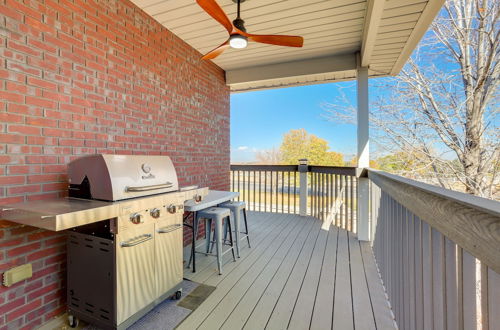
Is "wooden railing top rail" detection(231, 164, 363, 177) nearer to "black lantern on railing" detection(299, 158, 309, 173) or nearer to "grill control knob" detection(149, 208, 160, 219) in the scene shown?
"black lantern on railing" detection(299, 158, 309, 173)

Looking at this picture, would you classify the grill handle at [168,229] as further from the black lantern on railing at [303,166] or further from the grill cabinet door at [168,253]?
the black lantern on railing at [303,166]

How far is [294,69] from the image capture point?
4.01 m

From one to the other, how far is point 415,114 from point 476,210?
6792 mm

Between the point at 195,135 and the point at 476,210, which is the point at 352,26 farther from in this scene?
the point at 476,210

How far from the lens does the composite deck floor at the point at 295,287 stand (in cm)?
189

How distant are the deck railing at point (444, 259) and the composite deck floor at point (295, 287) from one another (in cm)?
39

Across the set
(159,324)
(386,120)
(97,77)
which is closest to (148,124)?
(97,77)

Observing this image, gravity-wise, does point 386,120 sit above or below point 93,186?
above

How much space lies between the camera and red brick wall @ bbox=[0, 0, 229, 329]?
164cm

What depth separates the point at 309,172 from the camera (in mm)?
5152

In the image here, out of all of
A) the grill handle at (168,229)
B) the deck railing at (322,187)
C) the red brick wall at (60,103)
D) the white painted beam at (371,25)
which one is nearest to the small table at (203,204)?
the grill handle at (168,229)

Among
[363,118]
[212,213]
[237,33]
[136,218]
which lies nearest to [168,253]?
[136,218]

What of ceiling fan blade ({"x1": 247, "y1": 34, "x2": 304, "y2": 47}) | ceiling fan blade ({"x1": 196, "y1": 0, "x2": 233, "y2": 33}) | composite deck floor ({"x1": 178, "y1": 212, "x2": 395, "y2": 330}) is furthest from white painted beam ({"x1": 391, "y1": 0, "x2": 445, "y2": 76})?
composite deck floor ({"x1": 178, "y1": 212, "x2": 395, "y2": 330})

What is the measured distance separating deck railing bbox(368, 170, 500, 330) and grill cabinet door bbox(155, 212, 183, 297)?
1772 mm
